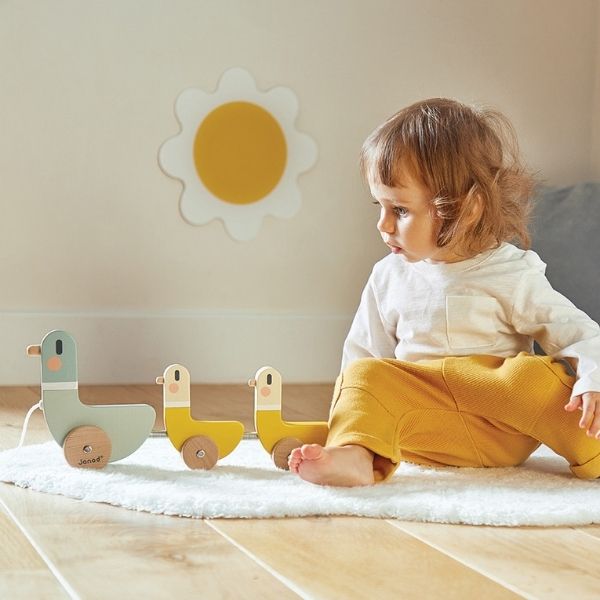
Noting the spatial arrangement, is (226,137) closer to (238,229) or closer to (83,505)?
(238,229)

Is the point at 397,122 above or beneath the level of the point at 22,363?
above

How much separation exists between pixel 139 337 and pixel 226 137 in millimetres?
459

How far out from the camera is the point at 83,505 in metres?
1.08

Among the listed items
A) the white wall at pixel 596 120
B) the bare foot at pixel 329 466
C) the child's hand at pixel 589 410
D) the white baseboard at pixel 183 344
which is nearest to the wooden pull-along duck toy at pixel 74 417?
the bare foot at pixel 329 466

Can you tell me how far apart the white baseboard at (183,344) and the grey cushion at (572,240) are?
Answer: 51cm

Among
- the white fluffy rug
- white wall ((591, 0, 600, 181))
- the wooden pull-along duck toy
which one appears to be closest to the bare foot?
the white fluffy rug

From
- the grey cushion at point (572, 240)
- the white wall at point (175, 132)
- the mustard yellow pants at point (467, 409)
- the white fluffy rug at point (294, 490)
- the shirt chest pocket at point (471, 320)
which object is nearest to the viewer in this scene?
the white fluffy rug at point (294, 490)

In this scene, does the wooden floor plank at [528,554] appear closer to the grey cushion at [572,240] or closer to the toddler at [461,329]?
the toddler at [461,329]

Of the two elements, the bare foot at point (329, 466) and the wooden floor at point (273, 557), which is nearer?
the wooden floor at point (273, 557)

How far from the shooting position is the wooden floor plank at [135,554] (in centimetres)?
82

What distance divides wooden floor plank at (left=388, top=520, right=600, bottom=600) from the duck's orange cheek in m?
0.45

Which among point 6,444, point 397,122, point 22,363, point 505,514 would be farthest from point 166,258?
point 505,514

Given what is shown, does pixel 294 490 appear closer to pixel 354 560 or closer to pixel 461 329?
pixel 354 560

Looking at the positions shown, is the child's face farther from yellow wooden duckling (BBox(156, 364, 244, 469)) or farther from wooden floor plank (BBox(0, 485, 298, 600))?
wooden floor plank (BBox(0, 485, 298, 600))
